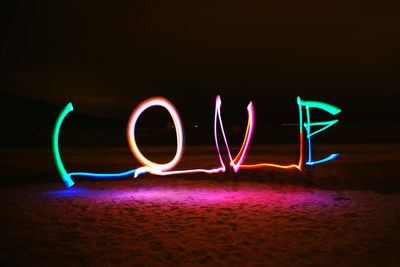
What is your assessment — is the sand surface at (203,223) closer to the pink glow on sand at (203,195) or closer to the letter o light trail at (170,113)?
the pink glow on sand at (203,195)

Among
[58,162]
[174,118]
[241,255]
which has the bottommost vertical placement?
[241,255]

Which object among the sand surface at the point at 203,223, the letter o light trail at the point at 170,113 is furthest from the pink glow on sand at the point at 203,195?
the letter o light trail at the point at 170,113

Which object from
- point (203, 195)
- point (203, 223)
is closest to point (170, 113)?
point (203, 195)

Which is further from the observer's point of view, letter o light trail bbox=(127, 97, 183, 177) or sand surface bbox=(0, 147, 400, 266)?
letter o light trail bbox=(127, 97, 183, 177)

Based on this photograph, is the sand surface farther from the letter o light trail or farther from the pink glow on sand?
the letter o light trail

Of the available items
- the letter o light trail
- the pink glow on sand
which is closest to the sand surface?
the pink glow on sand

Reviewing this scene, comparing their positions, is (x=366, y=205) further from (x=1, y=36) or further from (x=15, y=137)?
(x=15, y=137)

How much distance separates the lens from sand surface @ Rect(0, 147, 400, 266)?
502 centimetres

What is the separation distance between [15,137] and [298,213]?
2540cm

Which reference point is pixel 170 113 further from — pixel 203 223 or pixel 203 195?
pixel 203 223

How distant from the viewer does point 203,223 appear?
21.5ft

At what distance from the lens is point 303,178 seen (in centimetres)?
1108

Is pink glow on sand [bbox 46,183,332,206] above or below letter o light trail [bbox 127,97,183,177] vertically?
below

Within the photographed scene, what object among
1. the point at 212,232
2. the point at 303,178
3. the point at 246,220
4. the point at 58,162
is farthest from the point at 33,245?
the point at 303,178
